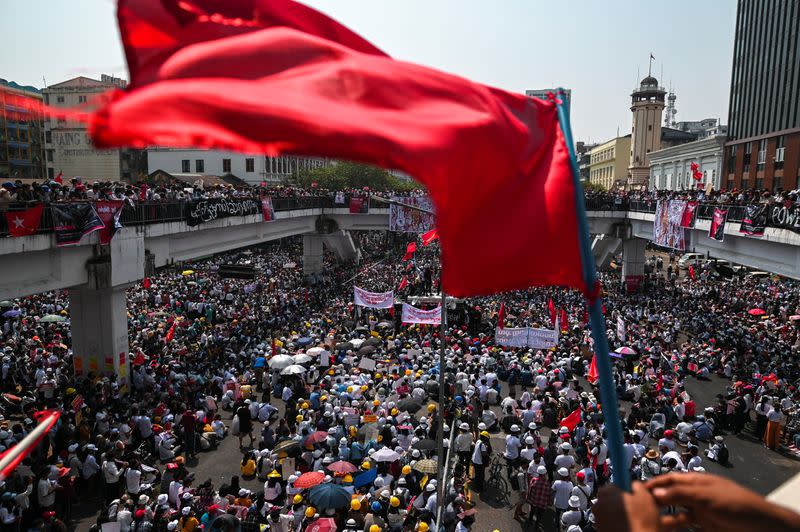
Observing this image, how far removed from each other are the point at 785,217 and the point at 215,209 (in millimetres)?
21861

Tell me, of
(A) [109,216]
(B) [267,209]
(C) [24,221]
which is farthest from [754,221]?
(C) [24,221]

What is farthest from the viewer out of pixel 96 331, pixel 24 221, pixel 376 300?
pixel 376 300

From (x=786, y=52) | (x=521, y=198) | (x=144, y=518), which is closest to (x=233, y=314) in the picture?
(x=144, y=518)

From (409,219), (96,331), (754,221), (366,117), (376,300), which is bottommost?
(96,331)

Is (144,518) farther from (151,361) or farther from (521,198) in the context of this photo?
(151,361)

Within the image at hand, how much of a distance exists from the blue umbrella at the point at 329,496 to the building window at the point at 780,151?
187 ft

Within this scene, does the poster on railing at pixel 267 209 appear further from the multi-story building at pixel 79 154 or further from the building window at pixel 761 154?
the building window at pixel 761 154

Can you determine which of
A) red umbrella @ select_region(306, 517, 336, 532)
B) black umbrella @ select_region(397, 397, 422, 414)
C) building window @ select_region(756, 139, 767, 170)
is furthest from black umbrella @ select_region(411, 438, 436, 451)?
building window @ select_region(756, 139, 767, 170)

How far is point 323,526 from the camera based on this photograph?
9.43 meters

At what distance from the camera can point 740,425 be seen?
16.4 m

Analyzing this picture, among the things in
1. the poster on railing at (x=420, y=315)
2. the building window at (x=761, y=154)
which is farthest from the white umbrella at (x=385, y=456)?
the building window at (x=761, y=154)

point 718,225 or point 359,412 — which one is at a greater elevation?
point 718,225

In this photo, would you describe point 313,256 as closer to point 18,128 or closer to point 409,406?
point 18,128

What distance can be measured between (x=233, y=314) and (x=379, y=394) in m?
13.9
